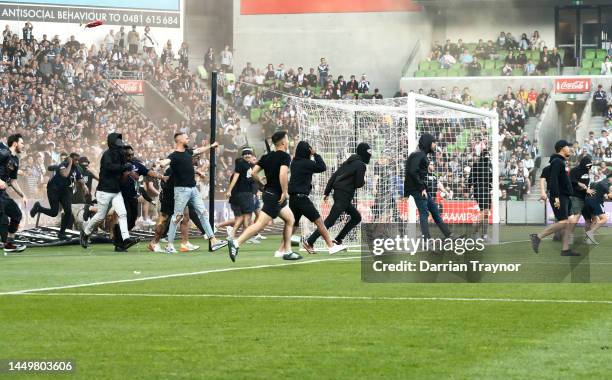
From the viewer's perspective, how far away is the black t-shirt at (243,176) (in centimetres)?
2420

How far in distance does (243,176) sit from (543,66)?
26650 millimetres

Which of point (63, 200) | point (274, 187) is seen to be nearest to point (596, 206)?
point (274, 187)

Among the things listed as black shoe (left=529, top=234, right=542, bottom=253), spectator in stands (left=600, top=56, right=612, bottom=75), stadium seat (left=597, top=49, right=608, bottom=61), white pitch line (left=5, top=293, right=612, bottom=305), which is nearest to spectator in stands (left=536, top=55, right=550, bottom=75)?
spectator in stands (left=600, top=56, right=612, bottom=75)

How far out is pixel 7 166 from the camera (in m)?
20.4

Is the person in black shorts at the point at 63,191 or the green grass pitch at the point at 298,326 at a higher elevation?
the person in black shorts at the point at 63,191

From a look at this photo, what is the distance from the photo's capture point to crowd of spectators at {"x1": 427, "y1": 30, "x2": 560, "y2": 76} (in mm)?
48594

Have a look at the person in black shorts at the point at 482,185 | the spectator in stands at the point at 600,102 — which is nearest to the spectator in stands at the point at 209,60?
the spectator in stands at the point at 600,102

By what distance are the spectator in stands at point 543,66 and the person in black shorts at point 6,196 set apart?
102ft

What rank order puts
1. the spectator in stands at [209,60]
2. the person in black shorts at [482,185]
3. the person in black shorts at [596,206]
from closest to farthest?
the person in black shorts at [596,206]
the person in black shorts at [482,185]
the spectator in stands at [209,60]

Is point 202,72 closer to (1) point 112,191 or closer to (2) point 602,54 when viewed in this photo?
(2) point 602,54

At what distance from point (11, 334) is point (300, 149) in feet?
30.6

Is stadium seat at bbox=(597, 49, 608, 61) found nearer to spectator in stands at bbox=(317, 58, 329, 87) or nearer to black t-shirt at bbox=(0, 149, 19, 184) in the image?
spectator in stands at bbox=(317, 58, 329, 87)

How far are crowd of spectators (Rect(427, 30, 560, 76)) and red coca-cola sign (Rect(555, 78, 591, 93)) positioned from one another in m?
1.00

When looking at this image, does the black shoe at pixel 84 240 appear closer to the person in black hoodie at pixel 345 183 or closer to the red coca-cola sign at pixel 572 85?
the person in black hoodie at pixel 345 183
